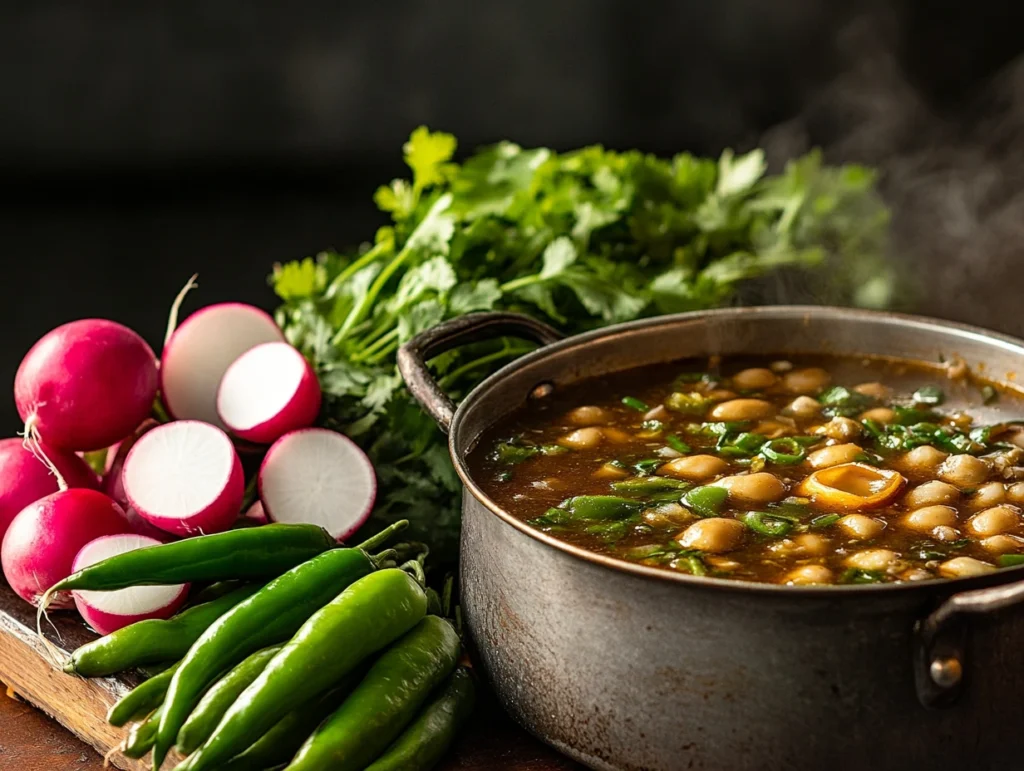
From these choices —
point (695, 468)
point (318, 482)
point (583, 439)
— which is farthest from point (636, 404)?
point (318, 482)

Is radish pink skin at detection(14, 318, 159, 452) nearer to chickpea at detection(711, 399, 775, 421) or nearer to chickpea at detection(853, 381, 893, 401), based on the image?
chickpea at detection(711, 399, 775, 421)

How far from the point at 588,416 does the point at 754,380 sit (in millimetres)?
446

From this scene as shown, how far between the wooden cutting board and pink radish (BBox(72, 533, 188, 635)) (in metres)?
0.12

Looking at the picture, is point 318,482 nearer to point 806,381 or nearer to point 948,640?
point 806,381

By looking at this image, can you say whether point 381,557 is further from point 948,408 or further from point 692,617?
point 948,408

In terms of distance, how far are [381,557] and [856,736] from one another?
1043 mm

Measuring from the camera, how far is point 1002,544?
91.1 inches

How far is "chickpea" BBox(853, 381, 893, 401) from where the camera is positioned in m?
3.03

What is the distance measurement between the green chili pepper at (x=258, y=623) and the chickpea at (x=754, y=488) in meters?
0.73

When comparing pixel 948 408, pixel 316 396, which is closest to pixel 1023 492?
pixel 948 408

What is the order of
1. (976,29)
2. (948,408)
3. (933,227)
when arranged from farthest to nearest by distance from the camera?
(976,29) < (933,227) < (948,408)

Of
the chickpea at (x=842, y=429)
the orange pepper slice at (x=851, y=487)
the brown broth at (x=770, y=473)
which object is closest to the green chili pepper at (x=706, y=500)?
the brown broth at (x=770, y=473)

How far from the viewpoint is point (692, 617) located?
6.54 feet

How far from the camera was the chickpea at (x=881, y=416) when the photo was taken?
288cm
